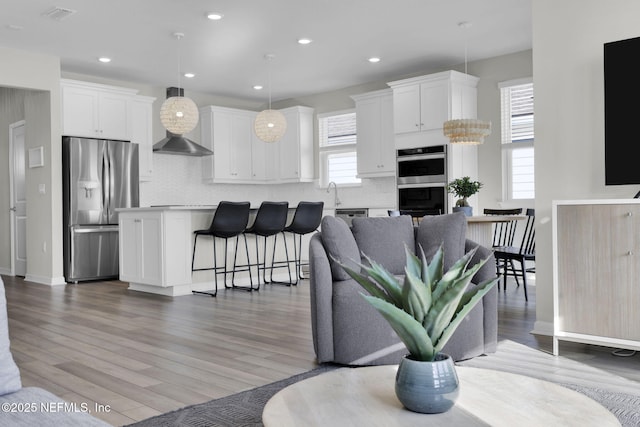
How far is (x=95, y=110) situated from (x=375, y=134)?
3750 millimetres

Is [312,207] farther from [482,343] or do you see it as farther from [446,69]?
[482,343]

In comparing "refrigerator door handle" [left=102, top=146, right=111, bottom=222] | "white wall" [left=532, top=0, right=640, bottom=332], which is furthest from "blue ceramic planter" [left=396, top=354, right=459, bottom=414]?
"refrigerator door handle" [left=102, top=146, right=111, bottom=222]

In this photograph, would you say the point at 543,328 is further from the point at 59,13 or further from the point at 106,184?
the point at 106,184

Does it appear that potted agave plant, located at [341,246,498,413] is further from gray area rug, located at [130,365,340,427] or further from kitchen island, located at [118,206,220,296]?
kitchen island, located at [118,206,220,296]

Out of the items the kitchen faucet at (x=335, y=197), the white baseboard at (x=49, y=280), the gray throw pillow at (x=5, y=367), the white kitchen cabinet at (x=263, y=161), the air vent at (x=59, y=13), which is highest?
the air vent at (x=59, y=13)

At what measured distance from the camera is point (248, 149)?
9477mm

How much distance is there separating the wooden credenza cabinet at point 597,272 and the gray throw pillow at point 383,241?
0.91 m

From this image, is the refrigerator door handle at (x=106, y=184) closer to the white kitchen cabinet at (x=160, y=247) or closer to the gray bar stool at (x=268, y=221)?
the white kitchen cabinet at (x=160, y=247)

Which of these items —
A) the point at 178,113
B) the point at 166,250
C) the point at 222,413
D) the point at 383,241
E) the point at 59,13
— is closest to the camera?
the point at 222,413

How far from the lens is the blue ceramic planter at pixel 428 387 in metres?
1.41

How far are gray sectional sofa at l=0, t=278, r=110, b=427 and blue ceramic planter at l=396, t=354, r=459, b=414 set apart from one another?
71 cm

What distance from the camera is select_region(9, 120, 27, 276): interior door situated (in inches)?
320

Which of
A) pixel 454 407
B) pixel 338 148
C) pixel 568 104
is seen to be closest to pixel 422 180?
pixel 338 148

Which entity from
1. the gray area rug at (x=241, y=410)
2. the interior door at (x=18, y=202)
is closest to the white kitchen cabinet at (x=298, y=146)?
the interior door at (x=18, y=202)
